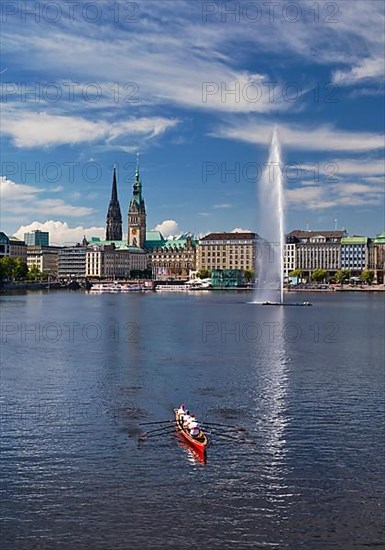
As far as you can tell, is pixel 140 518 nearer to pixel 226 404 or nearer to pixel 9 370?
pixel 226 404

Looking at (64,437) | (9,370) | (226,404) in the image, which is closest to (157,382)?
(226,404)

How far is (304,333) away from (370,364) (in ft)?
66.0

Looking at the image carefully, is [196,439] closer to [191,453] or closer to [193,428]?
[193,428]

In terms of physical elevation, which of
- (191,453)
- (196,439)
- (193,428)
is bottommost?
(191,453)

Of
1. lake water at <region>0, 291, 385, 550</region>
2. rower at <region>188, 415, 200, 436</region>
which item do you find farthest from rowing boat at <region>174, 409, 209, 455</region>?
lake water at <region>0, 291, 385, 550</region>

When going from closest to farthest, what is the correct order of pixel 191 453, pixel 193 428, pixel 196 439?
1. pixel 191 453
2. pixel 196 439
3. pixel 193 428

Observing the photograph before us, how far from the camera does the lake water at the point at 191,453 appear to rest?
63.1 feet

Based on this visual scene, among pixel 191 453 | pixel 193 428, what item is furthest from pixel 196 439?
pixel 191 453

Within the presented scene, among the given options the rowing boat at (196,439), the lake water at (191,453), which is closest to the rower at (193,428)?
the rowing boat at (196,439)

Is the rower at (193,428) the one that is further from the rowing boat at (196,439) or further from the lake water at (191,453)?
the lake water at (191,453)

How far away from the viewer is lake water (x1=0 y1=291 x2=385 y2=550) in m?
19.2

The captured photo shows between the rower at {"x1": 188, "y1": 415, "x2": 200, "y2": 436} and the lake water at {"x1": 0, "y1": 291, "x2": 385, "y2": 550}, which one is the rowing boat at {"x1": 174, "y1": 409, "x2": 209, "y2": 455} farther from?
the lake water at {"x1": 0, "y1": 291, "x2": 385, "y2": 550}

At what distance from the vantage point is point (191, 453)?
25.5m

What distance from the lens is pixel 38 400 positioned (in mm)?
33125
